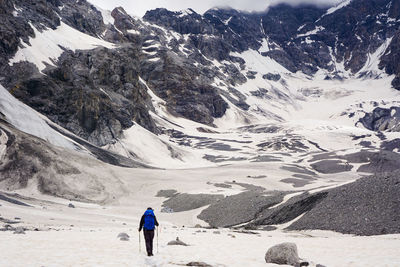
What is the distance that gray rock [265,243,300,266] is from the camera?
556 inches

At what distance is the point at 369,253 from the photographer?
667 inches

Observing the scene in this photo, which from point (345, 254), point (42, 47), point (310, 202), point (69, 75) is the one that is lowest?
point (345, 254)

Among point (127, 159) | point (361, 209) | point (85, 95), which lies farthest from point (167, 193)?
point (85, 95)

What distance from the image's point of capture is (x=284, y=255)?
1427 cm

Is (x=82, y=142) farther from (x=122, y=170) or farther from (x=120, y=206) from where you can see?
(x=120, y=206)

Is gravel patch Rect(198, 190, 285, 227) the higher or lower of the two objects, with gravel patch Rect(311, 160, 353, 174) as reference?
lower

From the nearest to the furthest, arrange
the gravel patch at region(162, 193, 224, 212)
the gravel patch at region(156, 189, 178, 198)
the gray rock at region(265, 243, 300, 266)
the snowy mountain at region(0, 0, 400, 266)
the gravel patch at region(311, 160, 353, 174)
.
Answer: the gray rock at region(265, 243, 300, 266)
the snowy mountain at region(0, 0, 400, 266)
the gravel patch at region(162, 193, 224, 212)
the gravel patch at region(156, 189, 178, 198)
the gravel patch at region(311, 160, 353, 174)

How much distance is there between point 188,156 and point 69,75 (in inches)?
2199

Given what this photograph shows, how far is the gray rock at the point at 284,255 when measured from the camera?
14.1 meters

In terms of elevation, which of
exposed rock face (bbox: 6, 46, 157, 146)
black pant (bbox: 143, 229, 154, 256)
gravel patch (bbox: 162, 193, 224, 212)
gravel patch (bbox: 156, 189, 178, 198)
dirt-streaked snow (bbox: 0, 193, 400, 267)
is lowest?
dirt-streaked snow (bbox: 0, 193, 400, 267)

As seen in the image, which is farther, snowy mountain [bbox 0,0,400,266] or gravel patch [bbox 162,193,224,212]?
gravel patch [bbox 162,193,224,212]

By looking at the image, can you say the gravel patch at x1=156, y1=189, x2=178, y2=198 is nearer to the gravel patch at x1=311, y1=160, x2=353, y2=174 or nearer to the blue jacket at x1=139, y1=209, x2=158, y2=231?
the blue jacket at x1=139, y1=209, x2=158, y2=231

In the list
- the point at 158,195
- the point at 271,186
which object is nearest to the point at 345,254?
the point at 158,195

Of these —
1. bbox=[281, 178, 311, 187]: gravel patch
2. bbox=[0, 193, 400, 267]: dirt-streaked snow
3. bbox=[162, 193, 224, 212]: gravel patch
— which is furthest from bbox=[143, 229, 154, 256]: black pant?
bbox=[281, 178, 311, 187]: gravel patch
